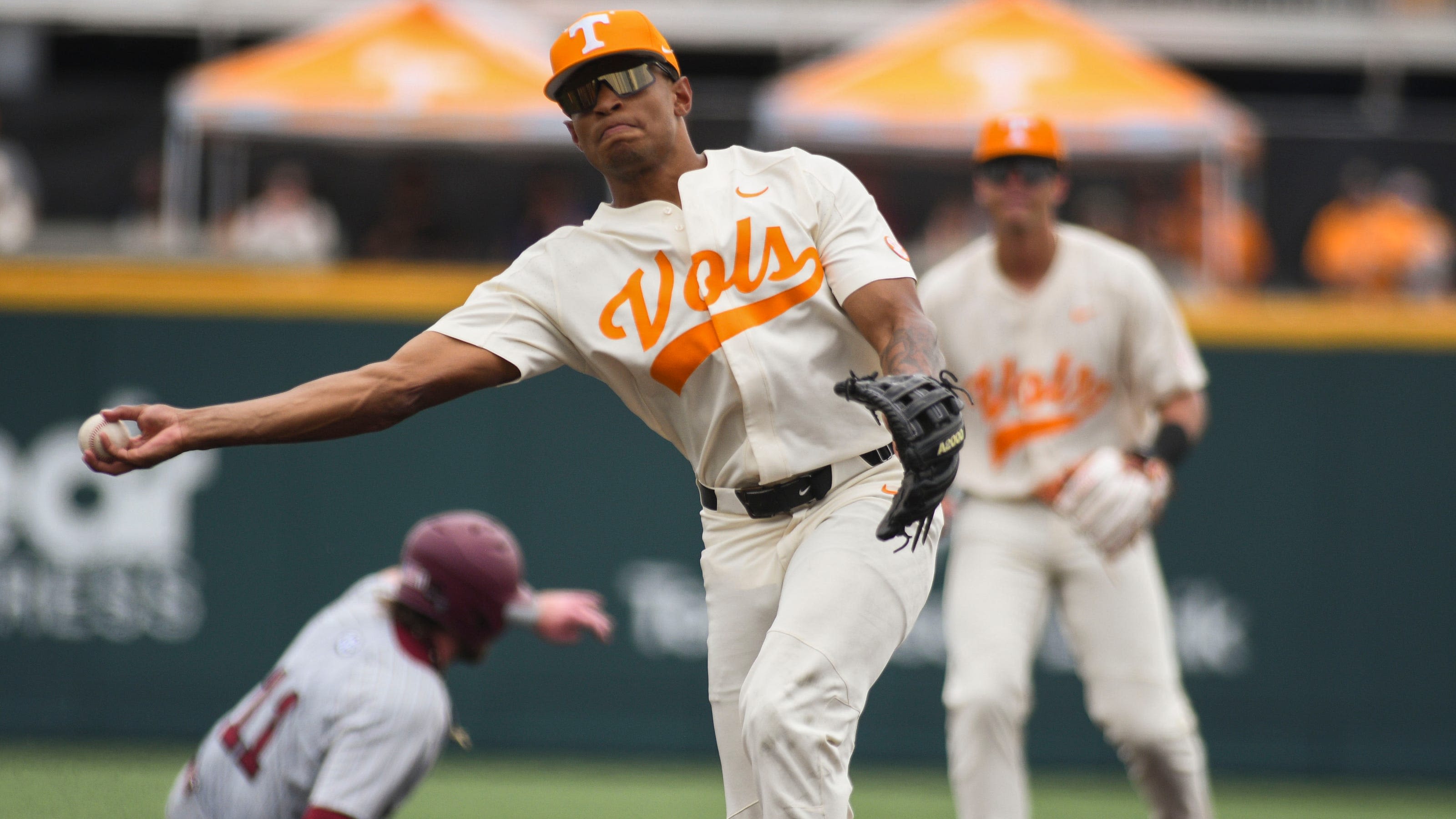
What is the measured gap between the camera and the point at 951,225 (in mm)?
11883

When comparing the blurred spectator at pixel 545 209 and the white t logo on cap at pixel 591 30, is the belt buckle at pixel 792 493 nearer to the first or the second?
Answer: the white t logo on cap at pixel 591 30

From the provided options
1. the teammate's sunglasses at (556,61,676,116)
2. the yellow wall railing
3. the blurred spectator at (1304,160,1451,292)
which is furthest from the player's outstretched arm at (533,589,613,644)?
the blurred spectator at (1304,160,1451,292)

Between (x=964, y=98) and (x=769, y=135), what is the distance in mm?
1440

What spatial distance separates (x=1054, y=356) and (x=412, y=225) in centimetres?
688

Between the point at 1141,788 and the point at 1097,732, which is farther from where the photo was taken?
the point at 1097,732

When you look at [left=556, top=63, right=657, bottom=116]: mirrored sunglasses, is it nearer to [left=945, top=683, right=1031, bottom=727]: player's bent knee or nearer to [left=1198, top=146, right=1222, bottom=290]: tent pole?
[left=945, top=683, right=1031, bottom=727]: player's bent knee

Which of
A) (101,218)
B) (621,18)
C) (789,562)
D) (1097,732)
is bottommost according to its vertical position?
(1097,732)

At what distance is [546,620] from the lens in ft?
15.5

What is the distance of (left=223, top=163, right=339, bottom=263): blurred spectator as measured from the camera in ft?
37.4

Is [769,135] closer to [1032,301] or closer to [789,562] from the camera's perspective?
[1032,301]

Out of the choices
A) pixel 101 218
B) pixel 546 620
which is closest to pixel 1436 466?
pixel 546 620

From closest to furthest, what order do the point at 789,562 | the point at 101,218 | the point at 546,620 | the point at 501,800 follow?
the point at 789,562
the point at 546,620
the point at 501,800
the point at 101,218

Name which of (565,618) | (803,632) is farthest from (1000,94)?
(803,632)

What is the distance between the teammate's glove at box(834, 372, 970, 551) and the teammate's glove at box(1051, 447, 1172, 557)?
82.9 inches
